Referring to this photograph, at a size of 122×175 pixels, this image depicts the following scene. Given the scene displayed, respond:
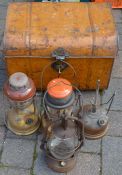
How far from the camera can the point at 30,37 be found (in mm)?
3566

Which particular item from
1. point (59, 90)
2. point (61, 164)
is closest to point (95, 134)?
point (61, 164)

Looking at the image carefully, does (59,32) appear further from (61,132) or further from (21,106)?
(61,132)

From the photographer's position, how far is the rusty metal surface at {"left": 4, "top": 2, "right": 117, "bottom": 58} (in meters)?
3.55

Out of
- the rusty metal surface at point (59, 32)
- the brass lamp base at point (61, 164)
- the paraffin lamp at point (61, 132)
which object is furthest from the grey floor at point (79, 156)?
the rusty metal surface at point (59, 32)

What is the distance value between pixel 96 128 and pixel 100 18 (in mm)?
1291

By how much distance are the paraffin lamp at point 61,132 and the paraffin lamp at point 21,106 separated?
22cm

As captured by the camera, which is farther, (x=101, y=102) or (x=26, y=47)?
(x=101, y=102)

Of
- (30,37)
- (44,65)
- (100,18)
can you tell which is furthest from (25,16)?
(100,18)

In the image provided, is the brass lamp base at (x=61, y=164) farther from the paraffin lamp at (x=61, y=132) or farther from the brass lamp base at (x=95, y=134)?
the brass lamp base at (x=95, y=134)

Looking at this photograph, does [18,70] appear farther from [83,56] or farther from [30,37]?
[83,56]

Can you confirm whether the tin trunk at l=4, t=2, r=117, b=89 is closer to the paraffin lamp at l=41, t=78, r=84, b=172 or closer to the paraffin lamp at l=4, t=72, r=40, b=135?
the paraffin lamp at l=4, t=72, r=40, b=135

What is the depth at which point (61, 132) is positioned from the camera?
10.4ft

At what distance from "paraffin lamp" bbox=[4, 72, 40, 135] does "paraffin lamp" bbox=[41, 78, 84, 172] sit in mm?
215

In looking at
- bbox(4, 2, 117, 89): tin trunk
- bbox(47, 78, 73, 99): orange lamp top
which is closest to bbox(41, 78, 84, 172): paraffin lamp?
bbox(47, 78, 73, 99): orange lamp top
